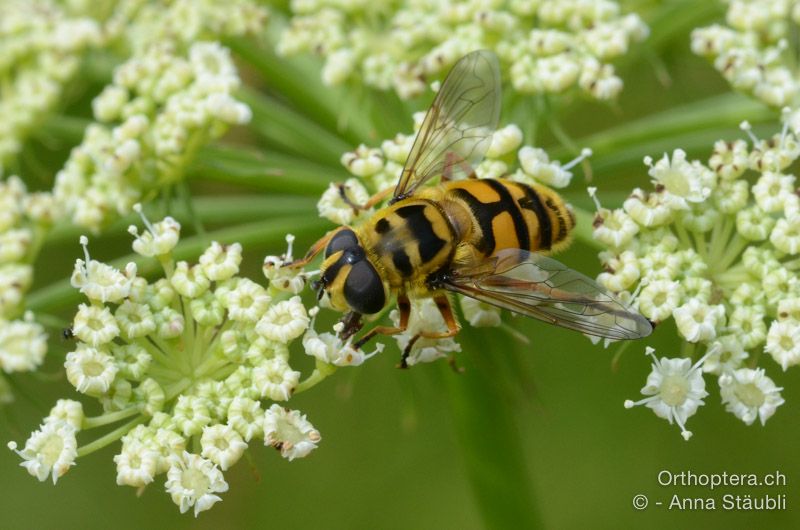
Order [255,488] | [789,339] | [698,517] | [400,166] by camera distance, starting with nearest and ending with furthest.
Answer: [789,339] < [400,166] < [698,517] < [255,488]

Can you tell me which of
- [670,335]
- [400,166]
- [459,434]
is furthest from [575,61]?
[670,335]

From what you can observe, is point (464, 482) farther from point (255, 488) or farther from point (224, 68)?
point (224, 68)

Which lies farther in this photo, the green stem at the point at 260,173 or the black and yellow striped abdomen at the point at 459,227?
the green stem at the point at 260,173

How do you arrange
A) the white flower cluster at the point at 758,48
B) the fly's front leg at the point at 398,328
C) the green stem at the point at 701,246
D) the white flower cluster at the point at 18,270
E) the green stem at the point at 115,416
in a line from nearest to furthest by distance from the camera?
1. the green stem at the point at 115,416
2. the fly's front leg at the point at 398,328
3. the green stem at the point at 701,246
4. the white flower cluster at the point at 18,270
5. the white flower cluster at the point at 758,48

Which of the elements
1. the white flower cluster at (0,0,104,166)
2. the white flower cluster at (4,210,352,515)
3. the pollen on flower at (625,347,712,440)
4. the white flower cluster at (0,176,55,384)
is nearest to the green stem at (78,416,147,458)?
the white flower cluster at (4,210,352,515)

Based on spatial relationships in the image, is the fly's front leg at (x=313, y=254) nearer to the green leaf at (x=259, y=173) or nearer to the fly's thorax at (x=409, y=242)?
the fly's thorax at (x=409, y=242)

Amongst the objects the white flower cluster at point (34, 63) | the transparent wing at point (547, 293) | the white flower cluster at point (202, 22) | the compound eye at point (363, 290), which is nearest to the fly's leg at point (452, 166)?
the transparent wing at point (547, 293)
